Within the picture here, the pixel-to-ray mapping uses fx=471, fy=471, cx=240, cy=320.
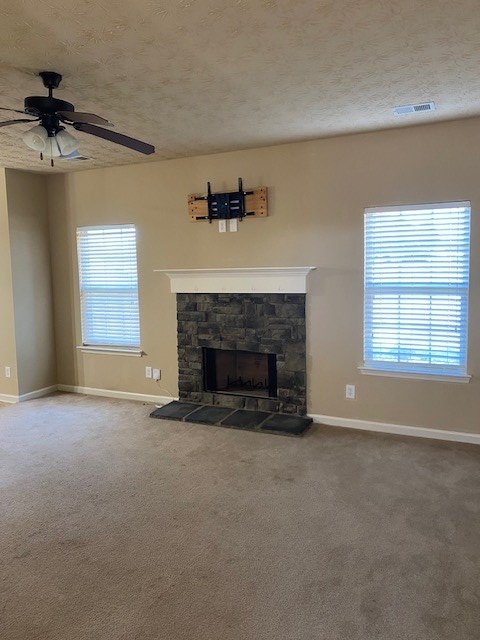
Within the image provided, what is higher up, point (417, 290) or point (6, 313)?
point (417, 290)

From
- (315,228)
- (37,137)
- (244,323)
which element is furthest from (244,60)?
(244,323)

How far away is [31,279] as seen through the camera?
546 centimetres

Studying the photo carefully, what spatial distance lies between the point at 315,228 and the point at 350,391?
1517 mm

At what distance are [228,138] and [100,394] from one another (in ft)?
10.6

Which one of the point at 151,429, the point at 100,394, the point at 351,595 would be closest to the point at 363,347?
the point at 151,429

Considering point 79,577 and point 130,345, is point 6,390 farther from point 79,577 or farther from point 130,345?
point 79,577

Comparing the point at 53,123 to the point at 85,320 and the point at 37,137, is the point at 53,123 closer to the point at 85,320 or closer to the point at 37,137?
the point at 37,137

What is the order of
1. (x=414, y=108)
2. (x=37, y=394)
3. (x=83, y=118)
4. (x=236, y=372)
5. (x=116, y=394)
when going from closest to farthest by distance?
(x=83, y=118) → (x=414, y=108) → (x=236, y=372) → (x=116, y=394) → (x=37, y=394)

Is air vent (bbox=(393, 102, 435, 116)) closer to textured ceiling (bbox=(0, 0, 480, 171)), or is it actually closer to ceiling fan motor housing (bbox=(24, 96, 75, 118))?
textured ceiling (bbox=(0, 0, 480, 171))

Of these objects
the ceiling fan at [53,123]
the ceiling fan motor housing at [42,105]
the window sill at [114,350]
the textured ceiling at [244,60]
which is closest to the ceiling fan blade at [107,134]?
Result: the ceiling fan at [53,123]

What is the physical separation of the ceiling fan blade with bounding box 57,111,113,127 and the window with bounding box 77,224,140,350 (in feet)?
8.40

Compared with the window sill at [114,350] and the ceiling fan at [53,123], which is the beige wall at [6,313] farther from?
the ceiling fan at [53,123]

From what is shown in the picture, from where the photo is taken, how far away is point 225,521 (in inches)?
109

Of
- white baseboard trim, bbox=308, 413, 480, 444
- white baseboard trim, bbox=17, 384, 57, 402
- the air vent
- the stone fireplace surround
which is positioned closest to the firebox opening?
the stone fireplace surround
